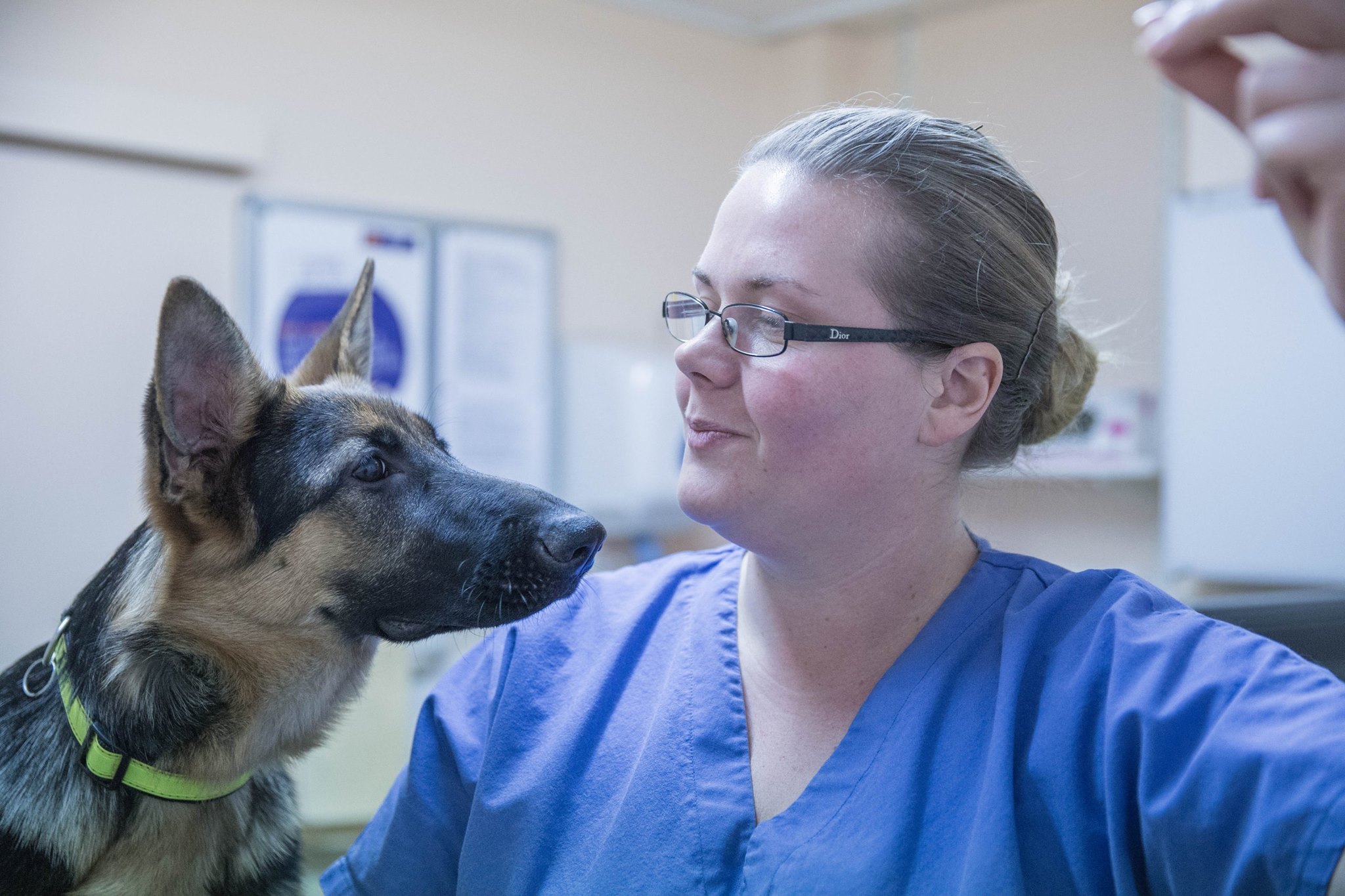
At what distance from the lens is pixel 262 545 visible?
132cm

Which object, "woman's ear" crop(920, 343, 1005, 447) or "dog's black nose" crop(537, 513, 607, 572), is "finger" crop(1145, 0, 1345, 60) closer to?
"woman's ear" crop(920, 343, 1005, 447)

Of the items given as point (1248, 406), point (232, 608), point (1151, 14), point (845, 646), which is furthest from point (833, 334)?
point (1248, 406)

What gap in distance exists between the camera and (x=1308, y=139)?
510 millimetres

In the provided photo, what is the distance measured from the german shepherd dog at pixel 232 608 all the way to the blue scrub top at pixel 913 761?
5.4 inches

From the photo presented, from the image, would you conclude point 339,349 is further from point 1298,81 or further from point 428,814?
point 1298,81

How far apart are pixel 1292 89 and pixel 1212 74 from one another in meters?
0.06

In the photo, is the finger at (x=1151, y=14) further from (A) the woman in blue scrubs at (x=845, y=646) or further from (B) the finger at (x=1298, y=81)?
(A) the woman in blue scrubs at (x=845, y=646)

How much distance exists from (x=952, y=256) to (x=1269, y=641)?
467 mm

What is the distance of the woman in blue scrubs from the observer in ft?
2.93

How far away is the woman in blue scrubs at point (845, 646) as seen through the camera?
2.93ft

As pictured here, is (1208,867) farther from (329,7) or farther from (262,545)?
(329,7)

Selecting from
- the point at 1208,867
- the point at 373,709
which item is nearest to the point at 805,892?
the point at 1208,867

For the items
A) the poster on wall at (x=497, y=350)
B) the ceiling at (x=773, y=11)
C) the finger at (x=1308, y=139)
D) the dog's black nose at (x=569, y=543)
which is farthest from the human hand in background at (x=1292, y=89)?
the ceiling at (x=773, y=11)

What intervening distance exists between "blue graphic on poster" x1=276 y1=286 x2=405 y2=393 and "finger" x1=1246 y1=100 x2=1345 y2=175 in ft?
10.2
